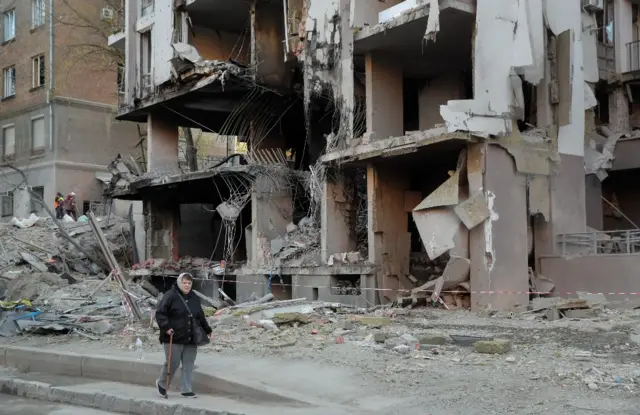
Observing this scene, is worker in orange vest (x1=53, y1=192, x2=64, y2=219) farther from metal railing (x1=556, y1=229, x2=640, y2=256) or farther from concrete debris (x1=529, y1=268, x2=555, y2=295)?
A: metal railing (x1=556, y1=229, x2=640, y2=256)

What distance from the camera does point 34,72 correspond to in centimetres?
3722

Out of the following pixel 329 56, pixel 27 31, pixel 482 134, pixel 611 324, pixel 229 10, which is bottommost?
pixel 611 324

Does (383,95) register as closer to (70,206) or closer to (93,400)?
(93,400)

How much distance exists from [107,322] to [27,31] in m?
28.2

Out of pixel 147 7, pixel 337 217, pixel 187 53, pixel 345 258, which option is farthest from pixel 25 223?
pixel 345 258

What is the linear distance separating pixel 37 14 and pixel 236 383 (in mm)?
34236

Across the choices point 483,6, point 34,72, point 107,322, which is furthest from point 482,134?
point 34,72

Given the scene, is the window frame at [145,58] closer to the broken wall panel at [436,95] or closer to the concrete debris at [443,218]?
the broken wall panel at [436,95]

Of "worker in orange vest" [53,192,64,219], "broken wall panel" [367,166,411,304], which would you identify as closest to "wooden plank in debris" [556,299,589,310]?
"broken wall panel" [367,166,411,304]

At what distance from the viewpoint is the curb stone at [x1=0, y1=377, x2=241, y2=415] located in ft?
27.0

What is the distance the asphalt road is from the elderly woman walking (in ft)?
3.23

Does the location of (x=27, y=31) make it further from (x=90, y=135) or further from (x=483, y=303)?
(x=483, y=303)

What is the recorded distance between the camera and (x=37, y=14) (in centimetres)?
3759

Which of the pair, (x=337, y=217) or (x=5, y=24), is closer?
(x=337, y=217)
